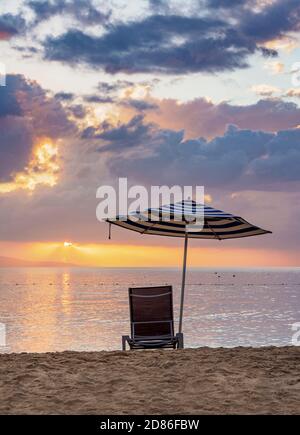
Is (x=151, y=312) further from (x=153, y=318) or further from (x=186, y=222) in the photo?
(x=186, y=222)

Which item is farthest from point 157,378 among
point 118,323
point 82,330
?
point 118,323

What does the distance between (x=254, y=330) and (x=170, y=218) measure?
4525cm

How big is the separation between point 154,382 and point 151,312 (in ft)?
9.87

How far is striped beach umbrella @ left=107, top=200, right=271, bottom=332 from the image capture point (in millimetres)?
9484

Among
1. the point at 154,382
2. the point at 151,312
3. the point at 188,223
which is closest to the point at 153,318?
the point at 151,312

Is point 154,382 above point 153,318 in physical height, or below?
below

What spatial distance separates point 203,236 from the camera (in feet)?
35.5

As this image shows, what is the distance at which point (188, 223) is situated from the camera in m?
10.3

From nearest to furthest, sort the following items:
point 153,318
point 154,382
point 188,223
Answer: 1. point 154,382
2. point 153,318
3. point 188,223

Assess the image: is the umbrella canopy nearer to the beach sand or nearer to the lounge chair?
the lounge chair

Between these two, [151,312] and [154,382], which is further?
[151,312]

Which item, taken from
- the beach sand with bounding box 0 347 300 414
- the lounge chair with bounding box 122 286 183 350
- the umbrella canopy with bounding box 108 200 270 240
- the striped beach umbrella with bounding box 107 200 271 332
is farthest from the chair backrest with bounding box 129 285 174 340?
the umbrella canopy with bounding box 108 200 270 240
